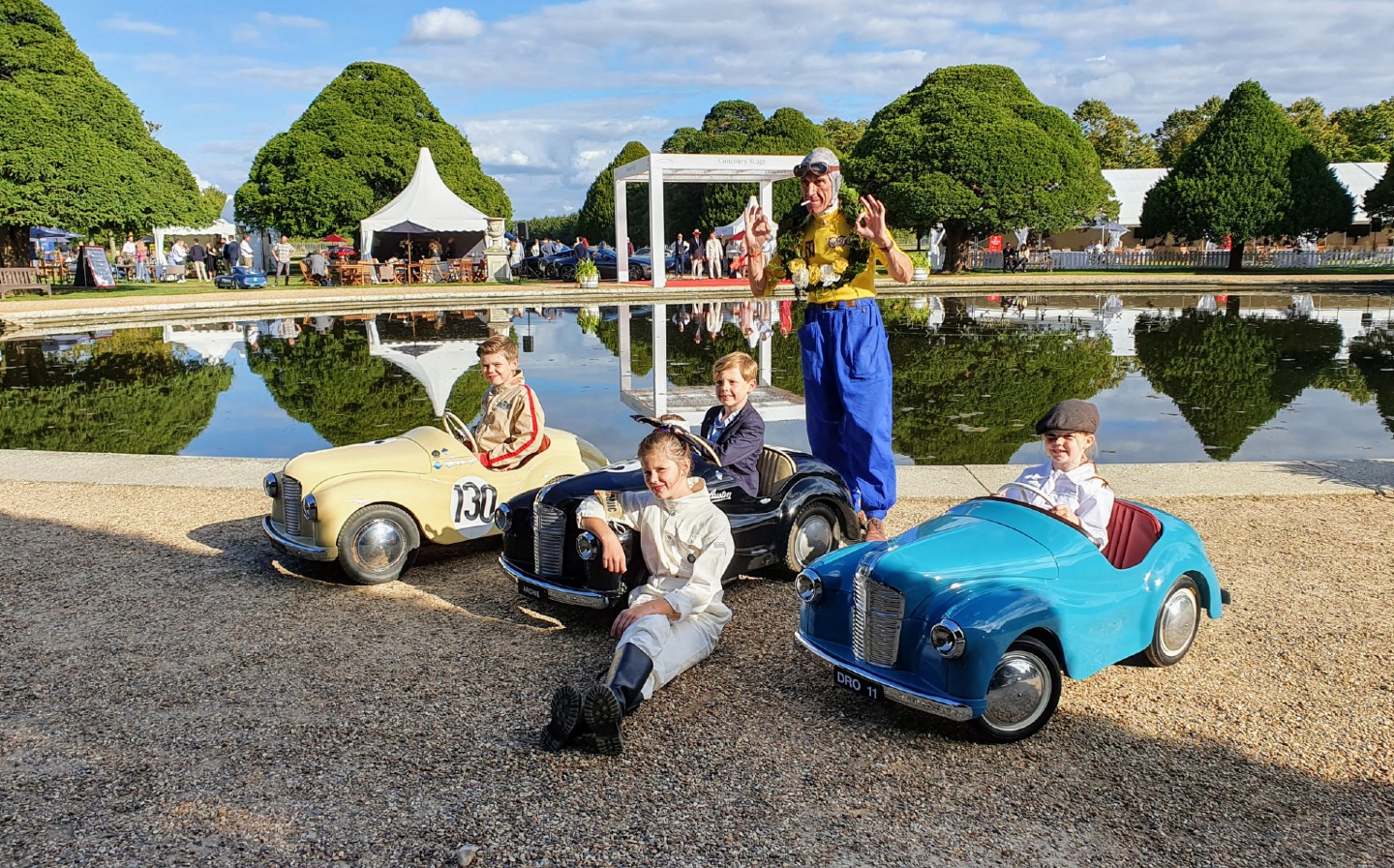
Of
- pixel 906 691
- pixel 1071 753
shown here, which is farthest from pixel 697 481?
pixel 1071 753

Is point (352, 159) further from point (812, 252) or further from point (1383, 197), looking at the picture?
point (1383, 197)

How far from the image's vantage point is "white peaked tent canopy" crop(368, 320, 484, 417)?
12.0m

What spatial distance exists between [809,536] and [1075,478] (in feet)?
5.42

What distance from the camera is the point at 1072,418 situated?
4023 mm

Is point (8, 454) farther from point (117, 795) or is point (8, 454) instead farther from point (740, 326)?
point (740, 326)

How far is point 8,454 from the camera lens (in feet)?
27.9

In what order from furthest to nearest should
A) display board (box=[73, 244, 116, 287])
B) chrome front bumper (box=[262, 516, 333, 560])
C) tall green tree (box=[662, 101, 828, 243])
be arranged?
1. tall green tree (box=[662, 101, 828, 243])
2. display board (box=[73, 244, 116, 287])
3. chrome front bumper (box=[262, 516, 333, 560])

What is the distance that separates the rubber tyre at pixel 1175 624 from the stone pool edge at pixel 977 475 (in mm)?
2552

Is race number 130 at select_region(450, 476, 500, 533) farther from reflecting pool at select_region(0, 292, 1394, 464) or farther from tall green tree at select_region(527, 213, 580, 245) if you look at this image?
tall green tree at select_region(527, 213, 580, 245)

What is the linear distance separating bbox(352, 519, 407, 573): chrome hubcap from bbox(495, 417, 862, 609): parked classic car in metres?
0.80

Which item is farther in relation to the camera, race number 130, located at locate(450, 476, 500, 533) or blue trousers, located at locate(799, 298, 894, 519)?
race number 130, located at locate(450, 476, 500, 533)

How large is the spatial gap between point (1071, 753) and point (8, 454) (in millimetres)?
8878

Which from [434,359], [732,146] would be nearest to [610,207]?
[732,146]

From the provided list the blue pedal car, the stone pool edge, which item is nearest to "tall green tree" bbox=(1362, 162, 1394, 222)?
the stone pool edge
